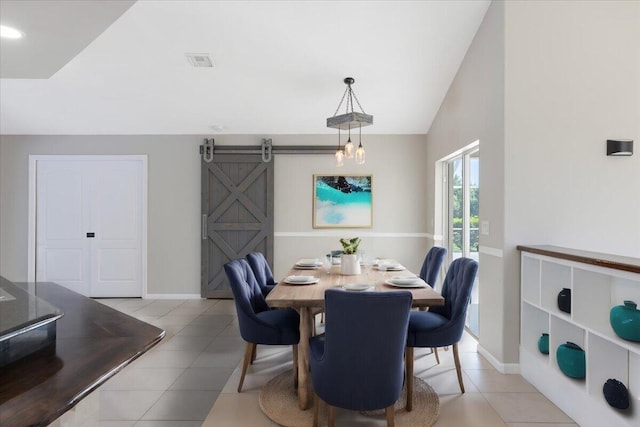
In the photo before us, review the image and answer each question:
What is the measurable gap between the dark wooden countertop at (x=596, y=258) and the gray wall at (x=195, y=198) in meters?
2.53

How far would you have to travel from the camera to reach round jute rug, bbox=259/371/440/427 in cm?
220

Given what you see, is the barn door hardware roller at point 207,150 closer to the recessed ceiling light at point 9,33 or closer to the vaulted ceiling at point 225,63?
the vaulted ceiling at point 225,63

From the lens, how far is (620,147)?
2766 millimetres

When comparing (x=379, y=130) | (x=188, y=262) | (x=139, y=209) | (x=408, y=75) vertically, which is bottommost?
(x=188, y=262)

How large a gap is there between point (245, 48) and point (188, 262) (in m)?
3.11

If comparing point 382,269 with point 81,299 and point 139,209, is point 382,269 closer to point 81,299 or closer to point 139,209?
point 81,299

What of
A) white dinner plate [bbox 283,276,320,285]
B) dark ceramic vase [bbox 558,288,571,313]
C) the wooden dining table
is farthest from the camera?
white dinner plate [bbox 283,276,320,285]

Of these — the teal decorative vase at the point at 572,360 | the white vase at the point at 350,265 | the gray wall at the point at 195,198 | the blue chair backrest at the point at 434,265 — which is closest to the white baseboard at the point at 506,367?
the teal decorative vase at the point at 572,360

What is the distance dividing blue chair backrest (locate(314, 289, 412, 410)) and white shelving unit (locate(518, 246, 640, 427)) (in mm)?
1185

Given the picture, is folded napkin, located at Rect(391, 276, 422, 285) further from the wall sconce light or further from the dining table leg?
the wall sconce light

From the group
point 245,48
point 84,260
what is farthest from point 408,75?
point 84,260

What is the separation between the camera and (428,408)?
2.36m

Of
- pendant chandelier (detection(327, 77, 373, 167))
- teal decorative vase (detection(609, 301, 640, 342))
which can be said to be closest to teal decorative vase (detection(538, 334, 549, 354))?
teal decorative vase (detection(609, 301, 640, 342))

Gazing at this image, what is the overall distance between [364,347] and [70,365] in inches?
49.9
